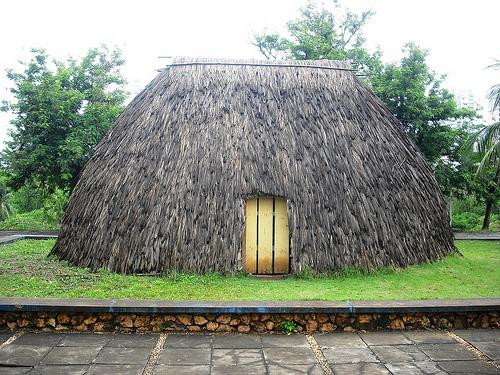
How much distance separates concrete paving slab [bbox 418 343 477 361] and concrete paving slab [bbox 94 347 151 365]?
3551mm

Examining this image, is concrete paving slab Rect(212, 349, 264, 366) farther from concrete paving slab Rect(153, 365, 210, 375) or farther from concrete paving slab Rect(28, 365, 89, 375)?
concrete paving slab Rect(28, 365, 89, 375)

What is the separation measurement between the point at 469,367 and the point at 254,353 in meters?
2.55

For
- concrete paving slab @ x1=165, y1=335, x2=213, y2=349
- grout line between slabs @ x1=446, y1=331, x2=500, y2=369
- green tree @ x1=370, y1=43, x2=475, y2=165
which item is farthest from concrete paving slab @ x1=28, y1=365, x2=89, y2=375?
green tree @ x1=370, y1=43, x2=475, y2=165

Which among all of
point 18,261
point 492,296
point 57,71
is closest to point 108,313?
point 18,261

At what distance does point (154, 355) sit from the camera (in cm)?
582

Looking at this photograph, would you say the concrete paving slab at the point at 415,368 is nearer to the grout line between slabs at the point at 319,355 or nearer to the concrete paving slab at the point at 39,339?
the grout line between slabs at the point at 319,355

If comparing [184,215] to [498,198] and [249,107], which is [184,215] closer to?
[249,107]

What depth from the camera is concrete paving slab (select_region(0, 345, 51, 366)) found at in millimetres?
5499

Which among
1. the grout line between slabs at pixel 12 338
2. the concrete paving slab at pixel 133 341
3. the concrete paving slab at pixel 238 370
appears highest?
the grout line between slabs at pixel 12 338

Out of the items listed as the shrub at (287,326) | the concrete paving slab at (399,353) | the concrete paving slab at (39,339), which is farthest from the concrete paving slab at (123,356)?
the concrete paving slab at (399,353)

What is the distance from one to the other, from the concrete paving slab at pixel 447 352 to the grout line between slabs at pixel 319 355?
1.33 m

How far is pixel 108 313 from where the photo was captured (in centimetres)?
659

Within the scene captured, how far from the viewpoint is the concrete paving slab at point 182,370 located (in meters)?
5.29

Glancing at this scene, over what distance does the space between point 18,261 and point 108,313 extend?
5369 mm
